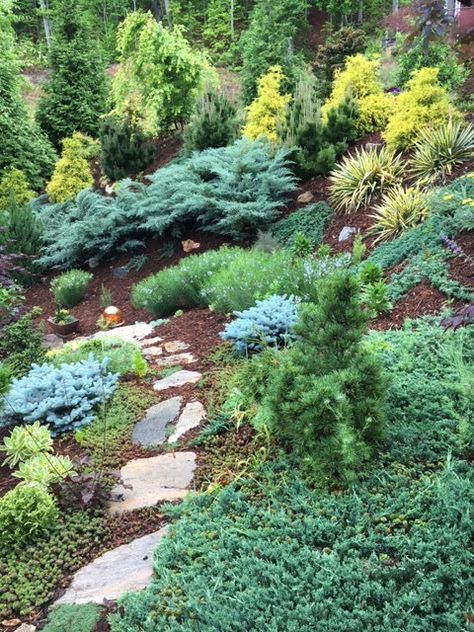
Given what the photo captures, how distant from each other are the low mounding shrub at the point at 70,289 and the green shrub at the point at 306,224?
2.88 m

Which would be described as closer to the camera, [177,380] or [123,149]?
[177,380]

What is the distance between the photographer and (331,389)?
119 inches

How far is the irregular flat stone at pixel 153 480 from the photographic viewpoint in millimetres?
3441

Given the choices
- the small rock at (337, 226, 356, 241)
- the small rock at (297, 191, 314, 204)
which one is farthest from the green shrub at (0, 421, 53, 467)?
the small rock at (297, 191, 314, 204)

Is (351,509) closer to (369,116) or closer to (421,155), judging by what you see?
(421,155)

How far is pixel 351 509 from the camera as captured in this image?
2.83 meters

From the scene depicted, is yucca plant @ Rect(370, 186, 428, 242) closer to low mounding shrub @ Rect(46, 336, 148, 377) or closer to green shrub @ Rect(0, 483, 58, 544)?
low mounding shrub @ Rect(46, 336, 148, 377)

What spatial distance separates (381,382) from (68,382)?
2.48 m

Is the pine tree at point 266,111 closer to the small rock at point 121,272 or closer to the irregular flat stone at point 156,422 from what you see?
the small rock at point 121,272

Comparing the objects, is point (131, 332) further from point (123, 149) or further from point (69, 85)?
point (69, 85)

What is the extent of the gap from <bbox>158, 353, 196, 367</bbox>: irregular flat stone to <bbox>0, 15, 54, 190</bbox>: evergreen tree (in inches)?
370

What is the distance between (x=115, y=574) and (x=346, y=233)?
528 centimetres

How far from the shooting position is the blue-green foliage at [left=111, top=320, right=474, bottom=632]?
7.79 feet

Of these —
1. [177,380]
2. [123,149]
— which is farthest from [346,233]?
[123,149]
